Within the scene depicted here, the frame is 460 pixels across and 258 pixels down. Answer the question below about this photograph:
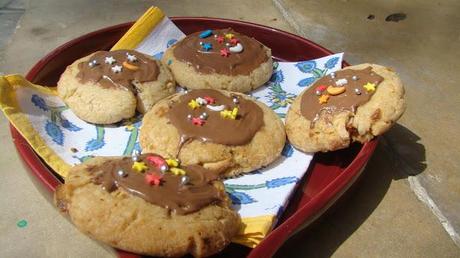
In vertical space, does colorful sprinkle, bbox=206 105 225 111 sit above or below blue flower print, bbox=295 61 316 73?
above

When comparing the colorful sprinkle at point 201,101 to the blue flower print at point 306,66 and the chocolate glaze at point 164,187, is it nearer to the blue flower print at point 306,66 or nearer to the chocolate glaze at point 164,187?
the chocolate glaze at point 164,187

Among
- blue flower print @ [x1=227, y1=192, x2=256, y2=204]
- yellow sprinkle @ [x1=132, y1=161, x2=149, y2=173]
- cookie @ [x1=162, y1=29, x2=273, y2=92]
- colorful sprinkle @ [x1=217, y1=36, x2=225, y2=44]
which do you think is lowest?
blue flower print @ [x1=227, y1=192, x2=256, y2=204]

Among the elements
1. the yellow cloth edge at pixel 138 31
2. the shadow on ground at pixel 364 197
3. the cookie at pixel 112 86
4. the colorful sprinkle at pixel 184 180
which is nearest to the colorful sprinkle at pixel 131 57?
the cookie at pixel 112 86

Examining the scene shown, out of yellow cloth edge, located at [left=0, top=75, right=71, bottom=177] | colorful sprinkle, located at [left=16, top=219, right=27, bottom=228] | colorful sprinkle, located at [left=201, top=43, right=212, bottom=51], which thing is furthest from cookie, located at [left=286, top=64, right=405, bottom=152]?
colorful sprinkle, located at [left=16, top=219, right=27, bottom=228]

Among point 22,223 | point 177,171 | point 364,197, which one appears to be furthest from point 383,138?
point 22,223

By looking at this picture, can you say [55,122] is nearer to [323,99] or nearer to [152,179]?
[152,179]

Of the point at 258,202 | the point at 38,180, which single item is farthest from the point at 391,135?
the point at 38,180

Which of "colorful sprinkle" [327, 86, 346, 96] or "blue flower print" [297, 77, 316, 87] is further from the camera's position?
"blue flower print" [297, 77, 316, 87]

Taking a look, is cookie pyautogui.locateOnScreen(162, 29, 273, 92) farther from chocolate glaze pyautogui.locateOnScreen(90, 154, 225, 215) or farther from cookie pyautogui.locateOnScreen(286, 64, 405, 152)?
chocolate glaze pyautogui.locateOnScreen(90, 154, 225, 215)

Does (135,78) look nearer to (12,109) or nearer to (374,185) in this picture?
(12,109)
